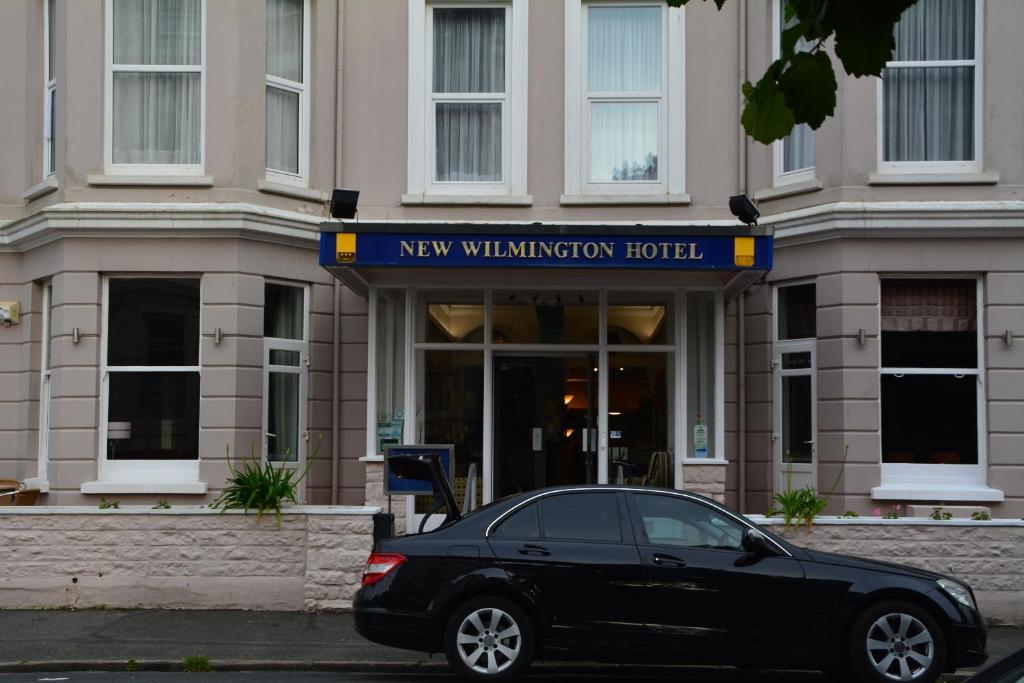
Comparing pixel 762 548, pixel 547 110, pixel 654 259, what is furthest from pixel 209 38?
pixel 762 548

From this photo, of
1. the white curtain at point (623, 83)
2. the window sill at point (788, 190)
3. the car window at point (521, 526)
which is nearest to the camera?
the car window at point (521, 526)

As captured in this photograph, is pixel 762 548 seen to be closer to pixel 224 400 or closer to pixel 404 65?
pixel 224 400

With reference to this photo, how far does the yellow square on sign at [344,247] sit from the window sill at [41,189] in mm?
4255

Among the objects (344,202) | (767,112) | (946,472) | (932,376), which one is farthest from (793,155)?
(767,112)

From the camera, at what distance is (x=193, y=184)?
14.5 m

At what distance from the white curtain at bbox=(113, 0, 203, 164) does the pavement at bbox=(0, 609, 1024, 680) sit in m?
5.51

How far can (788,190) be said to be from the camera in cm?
1497

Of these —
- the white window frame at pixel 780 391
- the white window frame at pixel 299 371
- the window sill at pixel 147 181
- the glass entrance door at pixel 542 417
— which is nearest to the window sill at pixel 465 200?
the white window frame at pixel 299 371

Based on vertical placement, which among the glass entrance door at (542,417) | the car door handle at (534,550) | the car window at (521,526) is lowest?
the car door handle at (534,550)

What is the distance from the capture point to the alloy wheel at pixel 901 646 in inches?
360

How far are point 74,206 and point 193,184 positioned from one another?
138 cm

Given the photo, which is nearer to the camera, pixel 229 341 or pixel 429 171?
pixel 229 341

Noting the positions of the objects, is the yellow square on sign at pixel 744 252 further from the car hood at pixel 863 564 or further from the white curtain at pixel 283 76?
the white curtain at pixel 283 76

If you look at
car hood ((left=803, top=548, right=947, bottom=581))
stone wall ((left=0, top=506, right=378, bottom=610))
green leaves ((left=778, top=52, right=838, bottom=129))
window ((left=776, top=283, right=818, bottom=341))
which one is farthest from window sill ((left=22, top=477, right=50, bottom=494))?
green leaves ((left=778, top=52, right=838, bottom=129))
